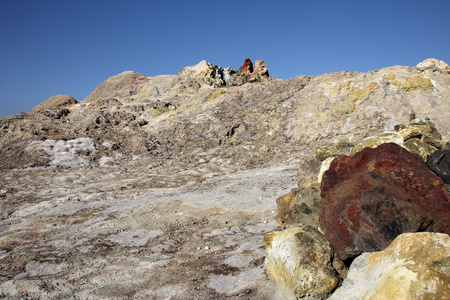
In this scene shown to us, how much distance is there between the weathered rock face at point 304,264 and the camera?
11.4 feet

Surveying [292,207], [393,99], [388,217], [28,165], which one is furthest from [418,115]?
[28,165]

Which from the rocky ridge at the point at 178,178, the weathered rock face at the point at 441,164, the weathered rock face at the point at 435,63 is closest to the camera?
the weathered rock face at the point at 441,164

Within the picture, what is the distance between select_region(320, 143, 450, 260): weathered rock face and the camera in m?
3.21

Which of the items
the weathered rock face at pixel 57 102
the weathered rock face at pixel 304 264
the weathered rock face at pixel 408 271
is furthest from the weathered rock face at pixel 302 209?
the weathered rock face at pixel 57 102

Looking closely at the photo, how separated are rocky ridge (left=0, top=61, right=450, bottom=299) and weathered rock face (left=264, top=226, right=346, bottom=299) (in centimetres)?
9

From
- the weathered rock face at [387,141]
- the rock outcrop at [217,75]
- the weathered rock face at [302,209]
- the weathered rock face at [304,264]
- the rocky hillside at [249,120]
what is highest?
the rock outcrop at [217,75]

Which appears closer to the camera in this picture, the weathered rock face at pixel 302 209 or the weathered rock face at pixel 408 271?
the weathered rock face at pixel 408 271

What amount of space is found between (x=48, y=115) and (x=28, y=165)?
583 centimetres

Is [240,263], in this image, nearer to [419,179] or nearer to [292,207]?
[292,207]

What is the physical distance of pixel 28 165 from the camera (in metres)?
13.1

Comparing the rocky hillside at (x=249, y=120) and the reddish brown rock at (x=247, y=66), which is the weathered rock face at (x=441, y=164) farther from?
the reddish brown rock at (x=247, y=66)

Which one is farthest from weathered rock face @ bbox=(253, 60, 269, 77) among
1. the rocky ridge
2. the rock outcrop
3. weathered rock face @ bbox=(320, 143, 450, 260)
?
weathered rock face @ bbox=(320, 143, 450, 260)

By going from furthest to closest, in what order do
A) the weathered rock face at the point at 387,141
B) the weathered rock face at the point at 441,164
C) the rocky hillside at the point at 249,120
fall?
the rocky hillside at the point at 249,120, the weathered rock face at the point at 387,141, the weathered rock face at the point at 441,164

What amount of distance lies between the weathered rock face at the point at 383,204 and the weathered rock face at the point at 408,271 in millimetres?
215
